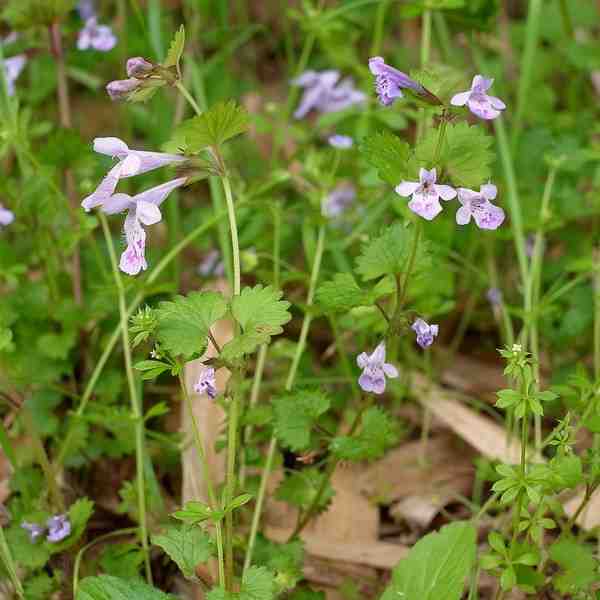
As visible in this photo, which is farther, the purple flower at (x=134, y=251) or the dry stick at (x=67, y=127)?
the dry stick at (x=67, y=127)

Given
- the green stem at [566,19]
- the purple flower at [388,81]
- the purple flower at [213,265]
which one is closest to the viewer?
the purple flower at [388,81]

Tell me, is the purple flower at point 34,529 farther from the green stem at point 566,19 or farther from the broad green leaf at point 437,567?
the green stem at point 566,19

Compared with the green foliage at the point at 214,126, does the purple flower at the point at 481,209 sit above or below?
below

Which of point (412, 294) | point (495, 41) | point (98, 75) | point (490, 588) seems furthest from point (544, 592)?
point (98, 75)

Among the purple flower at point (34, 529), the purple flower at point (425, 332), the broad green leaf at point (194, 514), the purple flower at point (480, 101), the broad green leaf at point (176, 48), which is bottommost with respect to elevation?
the purple flower at point (34, 529)

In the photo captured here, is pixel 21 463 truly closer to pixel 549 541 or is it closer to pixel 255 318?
pixel 255 318

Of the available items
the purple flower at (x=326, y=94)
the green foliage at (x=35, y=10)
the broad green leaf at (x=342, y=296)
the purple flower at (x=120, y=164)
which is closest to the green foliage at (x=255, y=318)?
the broad green leaf at (x=342, y=296)

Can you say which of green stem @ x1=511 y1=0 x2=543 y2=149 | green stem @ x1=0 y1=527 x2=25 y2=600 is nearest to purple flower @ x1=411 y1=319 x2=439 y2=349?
green stem @ x1=0 y1=527 x2=25 y2=600
